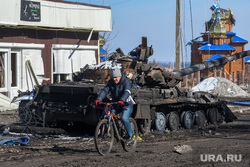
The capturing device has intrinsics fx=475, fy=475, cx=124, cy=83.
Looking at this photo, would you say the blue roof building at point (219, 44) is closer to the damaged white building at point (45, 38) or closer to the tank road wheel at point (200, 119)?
the damaged white building at point (45, 38)

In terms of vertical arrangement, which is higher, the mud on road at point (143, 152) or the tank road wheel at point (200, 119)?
the tank road wheel at point (200, 119)

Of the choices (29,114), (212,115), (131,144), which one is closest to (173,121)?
(212,115)

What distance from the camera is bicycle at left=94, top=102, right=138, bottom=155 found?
31.2ft

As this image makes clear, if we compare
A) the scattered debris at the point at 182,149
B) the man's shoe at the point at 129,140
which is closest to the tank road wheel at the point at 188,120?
the scattered debris at the point at 182,149

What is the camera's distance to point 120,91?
1020cm

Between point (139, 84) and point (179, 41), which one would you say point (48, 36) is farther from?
point (139, 84)

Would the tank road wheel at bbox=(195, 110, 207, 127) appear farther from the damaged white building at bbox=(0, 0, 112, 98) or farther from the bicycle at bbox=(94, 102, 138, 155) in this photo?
the damaged white building at bbox=(0, 0, 112, 98)

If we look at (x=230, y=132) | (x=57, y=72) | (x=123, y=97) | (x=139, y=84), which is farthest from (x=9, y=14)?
(x=123, y=97)

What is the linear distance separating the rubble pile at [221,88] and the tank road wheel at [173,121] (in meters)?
15.5

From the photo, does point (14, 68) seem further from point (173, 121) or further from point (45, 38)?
point (173, 121)

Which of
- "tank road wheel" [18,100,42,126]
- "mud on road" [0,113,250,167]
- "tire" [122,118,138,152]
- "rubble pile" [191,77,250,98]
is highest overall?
"rubble pile" [191,77,250,98]

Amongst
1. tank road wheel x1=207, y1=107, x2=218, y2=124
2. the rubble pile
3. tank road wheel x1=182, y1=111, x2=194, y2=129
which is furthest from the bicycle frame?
the rubble pile

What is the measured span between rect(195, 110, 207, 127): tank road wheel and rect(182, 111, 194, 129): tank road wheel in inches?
12.3

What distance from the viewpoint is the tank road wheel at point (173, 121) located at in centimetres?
1497
